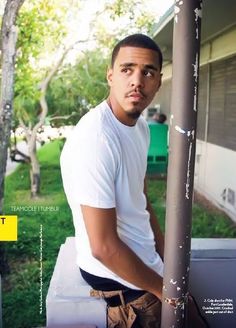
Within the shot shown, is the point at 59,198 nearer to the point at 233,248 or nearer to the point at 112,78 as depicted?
the point at 233,248

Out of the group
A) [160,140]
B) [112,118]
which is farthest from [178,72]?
[160,140]

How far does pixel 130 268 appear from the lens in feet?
3.64

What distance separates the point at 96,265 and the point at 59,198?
1.19m

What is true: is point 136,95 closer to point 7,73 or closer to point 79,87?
point 7,73

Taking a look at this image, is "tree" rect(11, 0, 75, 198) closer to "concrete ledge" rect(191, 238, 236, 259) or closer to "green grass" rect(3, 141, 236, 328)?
"green grass" rect(3, 141, 236, 328)

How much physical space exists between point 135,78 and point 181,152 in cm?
32

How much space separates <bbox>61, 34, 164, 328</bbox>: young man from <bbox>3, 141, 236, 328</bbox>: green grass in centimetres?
99

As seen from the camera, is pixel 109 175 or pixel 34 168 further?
pixel 34 168

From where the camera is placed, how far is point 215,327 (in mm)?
1607

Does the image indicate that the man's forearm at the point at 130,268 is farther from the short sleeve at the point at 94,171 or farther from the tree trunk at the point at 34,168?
the tree trunk at the point at 34,168

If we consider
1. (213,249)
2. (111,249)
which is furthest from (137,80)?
(213,249)

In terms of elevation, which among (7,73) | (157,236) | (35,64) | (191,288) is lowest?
(191,288)

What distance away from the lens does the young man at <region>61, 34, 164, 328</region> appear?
1.06 metres

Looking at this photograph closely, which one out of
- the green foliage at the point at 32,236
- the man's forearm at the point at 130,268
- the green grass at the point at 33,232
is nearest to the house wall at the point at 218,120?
the green grass at the point at 33,232
